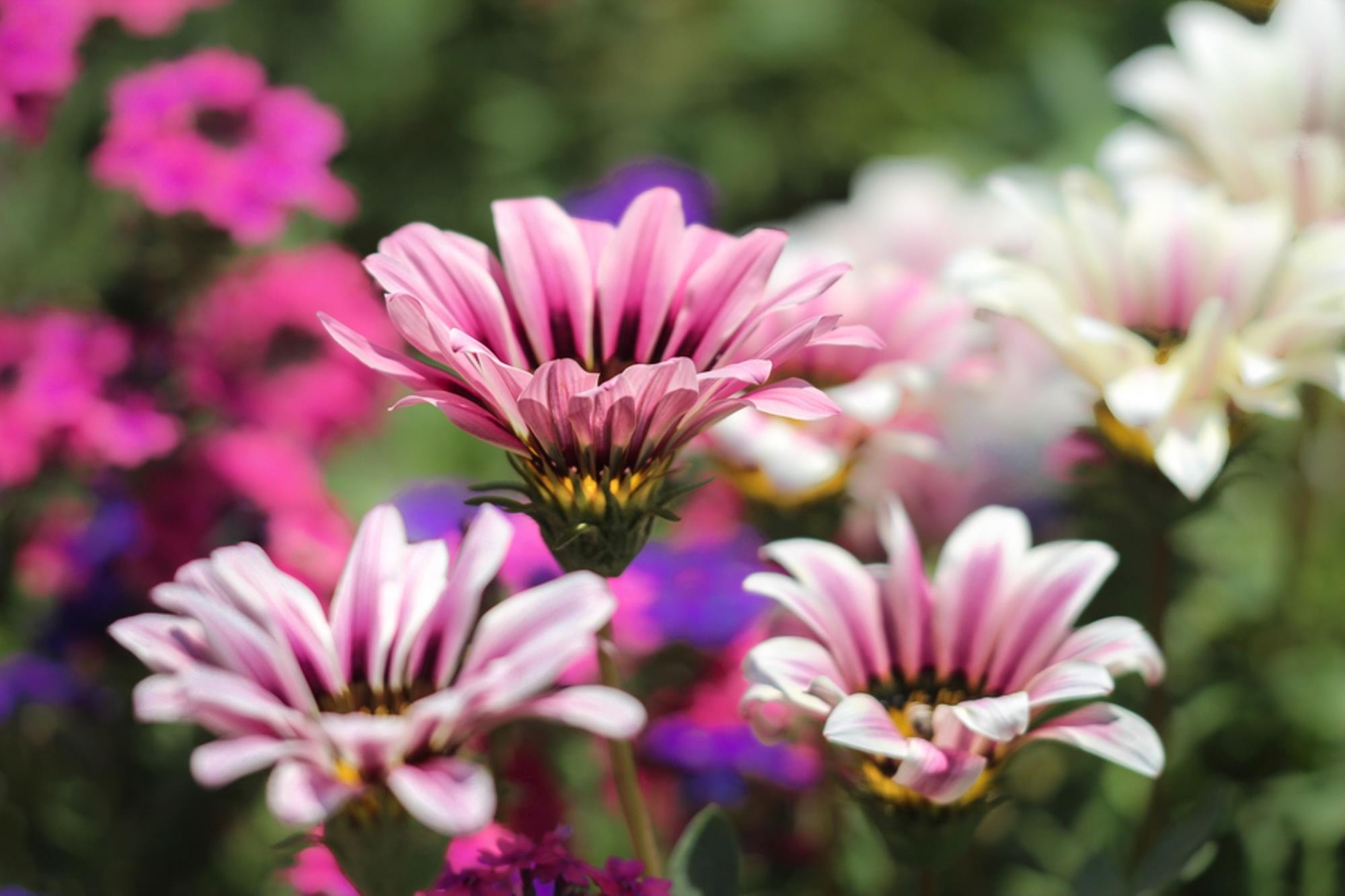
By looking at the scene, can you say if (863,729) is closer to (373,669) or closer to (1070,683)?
(1070,683)

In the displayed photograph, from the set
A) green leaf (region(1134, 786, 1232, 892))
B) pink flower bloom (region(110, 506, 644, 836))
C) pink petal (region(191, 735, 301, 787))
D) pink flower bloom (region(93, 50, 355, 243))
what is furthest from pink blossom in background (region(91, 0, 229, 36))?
green leaf (region(1134, 786, 1232, 892))

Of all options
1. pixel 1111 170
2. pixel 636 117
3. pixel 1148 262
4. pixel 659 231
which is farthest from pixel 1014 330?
pixel 636 117

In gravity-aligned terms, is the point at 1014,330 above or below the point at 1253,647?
above

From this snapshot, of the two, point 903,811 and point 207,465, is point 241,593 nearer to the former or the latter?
point 903,811

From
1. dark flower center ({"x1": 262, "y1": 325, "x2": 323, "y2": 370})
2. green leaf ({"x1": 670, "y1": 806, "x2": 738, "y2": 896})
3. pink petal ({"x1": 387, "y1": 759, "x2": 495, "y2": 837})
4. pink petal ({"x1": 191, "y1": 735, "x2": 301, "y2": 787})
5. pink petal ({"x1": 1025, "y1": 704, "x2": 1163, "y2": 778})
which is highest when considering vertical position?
pink petal ({"x1": 191, "y1": 735, "x2": 301, "y2": 787})

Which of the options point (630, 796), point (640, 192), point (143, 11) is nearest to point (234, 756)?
point (630, 796)

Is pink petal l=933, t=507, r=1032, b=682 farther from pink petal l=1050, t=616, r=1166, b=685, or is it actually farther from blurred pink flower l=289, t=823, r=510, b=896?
blurred pink flower l=289, t=823, r=510, b=896

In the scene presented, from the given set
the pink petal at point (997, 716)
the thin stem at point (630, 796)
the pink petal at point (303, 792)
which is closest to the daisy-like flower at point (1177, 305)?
the pink petal at point (997, 716)
